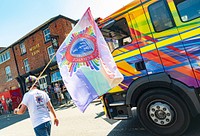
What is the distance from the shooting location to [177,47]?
3926mm

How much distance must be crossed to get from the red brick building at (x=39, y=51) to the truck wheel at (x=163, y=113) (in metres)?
17.8

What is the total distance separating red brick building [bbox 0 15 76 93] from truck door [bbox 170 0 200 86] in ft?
59.5

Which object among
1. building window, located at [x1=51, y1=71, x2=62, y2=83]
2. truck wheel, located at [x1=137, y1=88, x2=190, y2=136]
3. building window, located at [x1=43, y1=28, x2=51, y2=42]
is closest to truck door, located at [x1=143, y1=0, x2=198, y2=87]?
truck wheel, located at [x1=137, y1=88, x2=190, y2=136]

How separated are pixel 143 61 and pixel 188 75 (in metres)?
0.93

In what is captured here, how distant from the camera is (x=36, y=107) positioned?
3666 mm

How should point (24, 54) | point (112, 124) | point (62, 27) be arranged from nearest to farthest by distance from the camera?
1. point (112, 124)
2. point (62, 27)
3. point (24, 54)

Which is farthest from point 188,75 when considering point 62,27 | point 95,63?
point 62,27

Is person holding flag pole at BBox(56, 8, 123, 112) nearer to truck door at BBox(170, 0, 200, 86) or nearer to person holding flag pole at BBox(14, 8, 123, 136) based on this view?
person holding flag pole at BBox(14, 8, 123, 136)

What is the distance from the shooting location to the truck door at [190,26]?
373 centimetres

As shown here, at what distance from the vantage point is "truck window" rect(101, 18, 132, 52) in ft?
15.0

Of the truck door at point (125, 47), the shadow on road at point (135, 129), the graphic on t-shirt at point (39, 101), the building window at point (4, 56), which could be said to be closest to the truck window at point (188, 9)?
the truck door at point (125, 47)

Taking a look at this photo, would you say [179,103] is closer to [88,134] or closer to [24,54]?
[88,134]

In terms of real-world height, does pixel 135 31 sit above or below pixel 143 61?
above

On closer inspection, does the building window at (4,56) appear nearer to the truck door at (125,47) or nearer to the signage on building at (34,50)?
the signage on building at (34,50)
